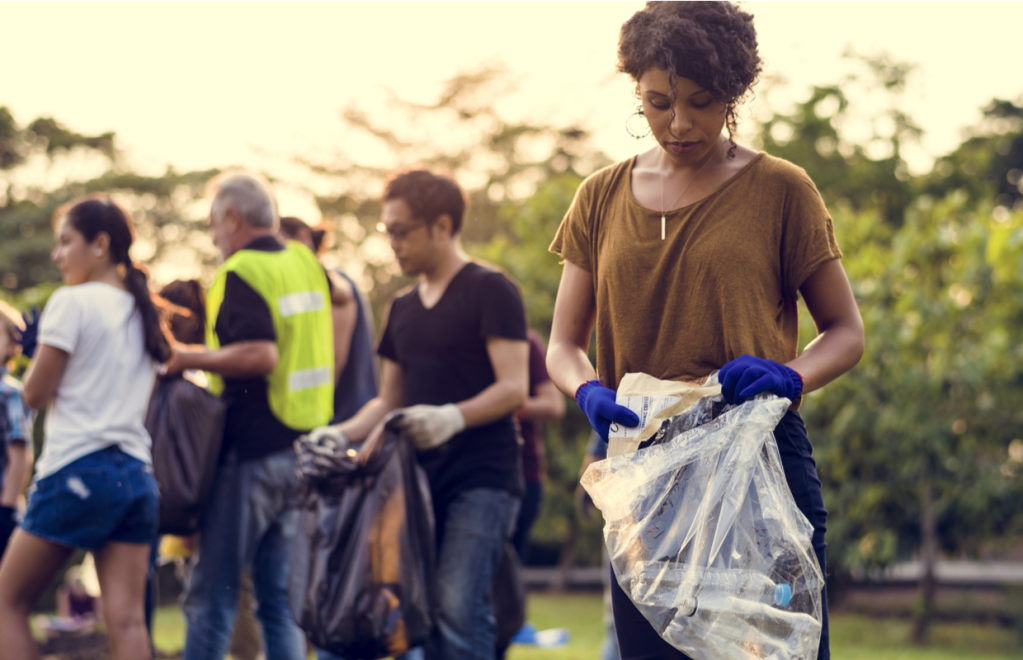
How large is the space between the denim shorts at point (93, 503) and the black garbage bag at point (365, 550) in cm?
55

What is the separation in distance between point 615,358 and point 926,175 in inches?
1063

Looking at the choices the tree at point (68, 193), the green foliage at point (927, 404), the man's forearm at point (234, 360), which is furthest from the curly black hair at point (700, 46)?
the tree at point (68, 193)

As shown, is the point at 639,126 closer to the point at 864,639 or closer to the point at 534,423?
the point at 534,423

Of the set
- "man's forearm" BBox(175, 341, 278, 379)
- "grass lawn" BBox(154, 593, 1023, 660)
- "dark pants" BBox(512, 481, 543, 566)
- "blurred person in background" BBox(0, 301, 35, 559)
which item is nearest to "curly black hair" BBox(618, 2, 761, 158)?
"man's forearm" BBox(175, 341, 278, 379)

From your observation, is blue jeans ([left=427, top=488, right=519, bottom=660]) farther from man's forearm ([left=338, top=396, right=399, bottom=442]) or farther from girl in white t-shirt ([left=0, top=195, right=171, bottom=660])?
girl in white t-shirt ([left=0, top=195, right=171, bottom=660])

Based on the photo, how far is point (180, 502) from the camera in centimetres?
364

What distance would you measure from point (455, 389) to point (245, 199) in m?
1.24

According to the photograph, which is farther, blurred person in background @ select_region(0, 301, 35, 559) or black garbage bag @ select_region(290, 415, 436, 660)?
blurred person in background @ select_region(0, 301, 35, 559)

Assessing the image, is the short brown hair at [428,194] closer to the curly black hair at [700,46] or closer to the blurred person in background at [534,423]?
the blurred person in background at [534,423]

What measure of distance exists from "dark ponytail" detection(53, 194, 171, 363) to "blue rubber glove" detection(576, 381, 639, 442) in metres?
1.93

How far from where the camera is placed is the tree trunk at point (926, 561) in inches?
370

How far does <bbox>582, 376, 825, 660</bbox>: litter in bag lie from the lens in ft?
6.16

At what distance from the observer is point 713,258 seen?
2.02m

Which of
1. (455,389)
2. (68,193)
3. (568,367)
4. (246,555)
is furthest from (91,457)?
(68,193)
